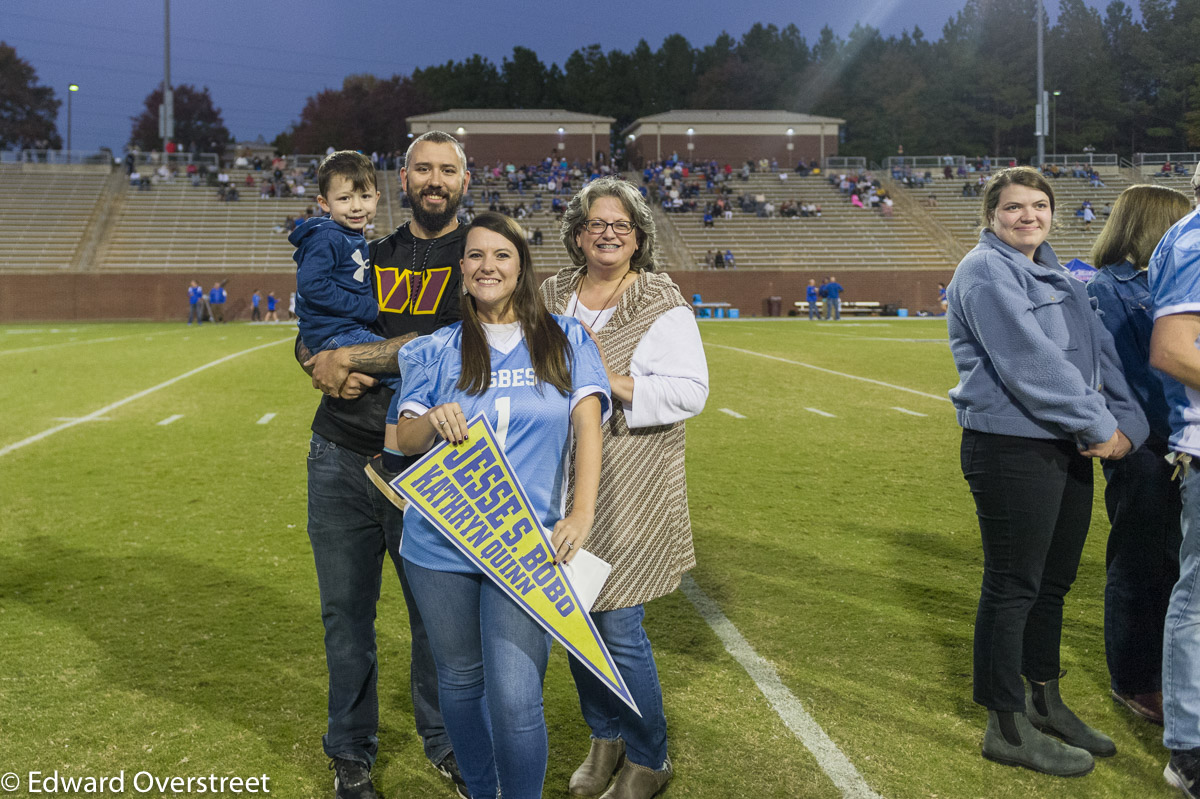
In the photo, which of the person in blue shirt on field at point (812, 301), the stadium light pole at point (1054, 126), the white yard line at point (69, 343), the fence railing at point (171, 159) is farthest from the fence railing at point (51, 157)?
the stadium light pole at point (1054, 126)

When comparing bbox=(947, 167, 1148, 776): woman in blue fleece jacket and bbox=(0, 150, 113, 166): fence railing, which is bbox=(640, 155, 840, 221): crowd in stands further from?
bbox=(947, 167, 1148, 776): woman in blue fleece jacket

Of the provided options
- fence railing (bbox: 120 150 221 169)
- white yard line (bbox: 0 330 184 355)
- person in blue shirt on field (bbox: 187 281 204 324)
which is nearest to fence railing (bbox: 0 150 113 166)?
fence railing (bbox: 120 150 221 169)

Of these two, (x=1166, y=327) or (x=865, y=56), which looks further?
(x=865, y=56)

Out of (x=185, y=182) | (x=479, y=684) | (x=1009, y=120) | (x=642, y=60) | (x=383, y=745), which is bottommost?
(x=383, y=745)

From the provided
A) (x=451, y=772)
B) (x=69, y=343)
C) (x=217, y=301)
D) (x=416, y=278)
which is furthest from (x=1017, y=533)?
(x=217, y=301)

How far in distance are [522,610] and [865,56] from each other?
→ 376ft

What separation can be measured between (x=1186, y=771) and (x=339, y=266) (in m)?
3.27

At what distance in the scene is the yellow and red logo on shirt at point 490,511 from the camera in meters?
2.78

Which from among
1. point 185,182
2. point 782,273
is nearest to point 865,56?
point 782,273

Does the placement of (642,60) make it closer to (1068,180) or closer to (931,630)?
(1068,180)

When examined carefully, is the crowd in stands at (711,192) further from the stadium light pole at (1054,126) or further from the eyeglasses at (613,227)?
the eyeglasses at (613,227)

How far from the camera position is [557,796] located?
11.4 ft

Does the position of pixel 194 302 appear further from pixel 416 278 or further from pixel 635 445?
pixel 635 445

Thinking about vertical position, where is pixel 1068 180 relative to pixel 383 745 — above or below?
above
